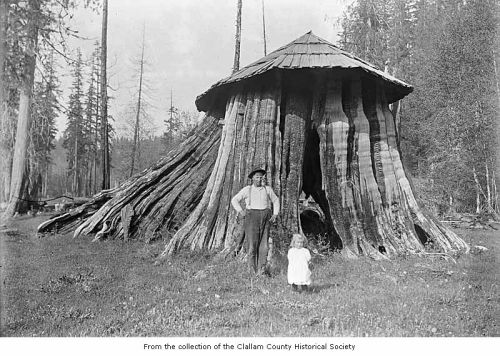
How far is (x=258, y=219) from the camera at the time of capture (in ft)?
22.8

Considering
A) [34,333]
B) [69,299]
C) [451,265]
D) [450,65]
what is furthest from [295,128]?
[450,65]

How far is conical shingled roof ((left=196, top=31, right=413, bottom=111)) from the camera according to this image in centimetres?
810

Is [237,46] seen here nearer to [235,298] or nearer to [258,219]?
[258,219]

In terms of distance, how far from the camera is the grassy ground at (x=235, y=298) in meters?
4.46

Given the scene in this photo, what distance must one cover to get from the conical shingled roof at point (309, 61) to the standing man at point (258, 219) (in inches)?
94.0

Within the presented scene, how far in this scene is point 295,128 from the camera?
349 inches

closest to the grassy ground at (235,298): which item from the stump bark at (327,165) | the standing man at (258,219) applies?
the standing man at (258,219)

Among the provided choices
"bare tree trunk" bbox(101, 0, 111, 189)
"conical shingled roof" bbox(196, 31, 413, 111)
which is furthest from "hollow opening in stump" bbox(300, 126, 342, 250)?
"bare tree trunk" bbox(101, 0, 111, 189)

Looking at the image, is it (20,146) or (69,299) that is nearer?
(69,299)

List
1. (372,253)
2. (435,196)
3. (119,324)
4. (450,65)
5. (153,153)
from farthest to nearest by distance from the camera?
(153,153), (435,196), (450,65), (372,253), (119,324)
